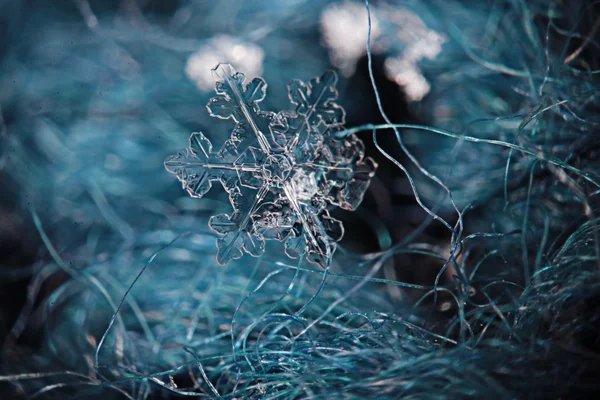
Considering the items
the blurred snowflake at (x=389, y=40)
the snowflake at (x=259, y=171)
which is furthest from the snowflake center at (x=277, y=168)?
the blurred snowflake at (x=389, y=40)

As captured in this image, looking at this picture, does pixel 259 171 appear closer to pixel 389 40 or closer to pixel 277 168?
pixel 277 168

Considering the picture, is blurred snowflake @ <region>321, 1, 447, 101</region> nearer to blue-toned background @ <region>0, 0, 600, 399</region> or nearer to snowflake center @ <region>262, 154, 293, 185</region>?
blue-toned background @ <region>0, 0, 600, 399</region>

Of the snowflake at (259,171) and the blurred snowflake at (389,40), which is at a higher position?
the blurred snowflake at (389,40)

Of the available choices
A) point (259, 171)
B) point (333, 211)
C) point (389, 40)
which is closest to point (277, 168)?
point (259, 171)

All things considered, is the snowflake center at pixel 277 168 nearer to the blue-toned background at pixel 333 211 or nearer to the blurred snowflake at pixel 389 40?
the blue-toned background at pixel 333 211

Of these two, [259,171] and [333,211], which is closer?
[259,171]

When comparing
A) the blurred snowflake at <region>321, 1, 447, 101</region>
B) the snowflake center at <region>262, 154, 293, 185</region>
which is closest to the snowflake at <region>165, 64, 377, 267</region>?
the snowflake center at <region>262, 154, 293, 185</region>

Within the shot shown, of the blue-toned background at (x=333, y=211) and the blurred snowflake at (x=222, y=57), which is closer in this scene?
the blue-toned background at (x=333, y=211)

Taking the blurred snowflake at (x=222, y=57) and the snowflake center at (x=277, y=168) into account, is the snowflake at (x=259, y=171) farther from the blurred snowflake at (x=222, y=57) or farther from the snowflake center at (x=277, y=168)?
the blurred snowflake at (x=222, y=57)
